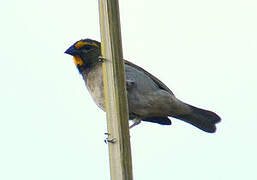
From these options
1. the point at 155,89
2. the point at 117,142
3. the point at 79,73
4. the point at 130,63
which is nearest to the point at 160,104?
the point at 155,89

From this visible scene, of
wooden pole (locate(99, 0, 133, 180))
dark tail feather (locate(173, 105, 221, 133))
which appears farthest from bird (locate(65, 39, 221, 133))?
wooden pole (locate(99, 0, 133, 180))

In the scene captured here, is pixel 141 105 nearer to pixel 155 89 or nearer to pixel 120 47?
pixel 155 89

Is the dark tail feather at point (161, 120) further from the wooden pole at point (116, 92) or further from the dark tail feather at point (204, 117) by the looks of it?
the wooden pole at point (116, 92)

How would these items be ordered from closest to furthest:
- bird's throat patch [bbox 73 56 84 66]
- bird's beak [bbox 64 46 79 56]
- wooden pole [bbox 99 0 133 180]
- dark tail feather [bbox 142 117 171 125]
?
1. wooden pole [bbox 99 0 133 180]
2. bird's beak [bbox 64 46 79 56]
3. bird's throat patch [bbox 73 56 84 66]
4. dark tail feather [bbox 142 117 171 125]

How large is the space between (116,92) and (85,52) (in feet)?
15.3

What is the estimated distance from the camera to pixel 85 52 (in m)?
7.50

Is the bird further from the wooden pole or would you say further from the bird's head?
the wooden pole

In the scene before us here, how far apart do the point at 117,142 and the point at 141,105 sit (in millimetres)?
4156

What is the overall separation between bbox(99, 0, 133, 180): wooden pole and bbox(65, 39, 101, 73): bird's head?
4.51 metres

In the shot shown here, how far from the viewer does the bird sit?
23.1ft

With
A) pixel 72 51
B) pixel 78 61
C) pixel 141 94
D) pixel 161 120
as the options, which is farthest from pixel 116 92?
pixel 161 120

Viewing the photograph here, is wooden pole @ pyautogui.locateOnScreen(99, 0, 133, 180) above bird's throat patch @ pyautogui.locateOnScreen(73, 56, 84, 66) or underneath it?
underneath

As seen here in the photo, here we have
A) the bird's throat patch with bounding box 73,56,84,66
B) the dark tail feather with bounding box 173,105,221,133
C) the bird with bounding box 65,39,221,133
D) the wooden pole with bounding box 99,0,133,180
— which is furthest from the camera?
the dark tail feather with bounding box 173,105,221,133

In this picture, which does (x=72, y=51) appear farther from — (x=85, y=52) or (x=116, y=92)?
(x=116, y=92)
